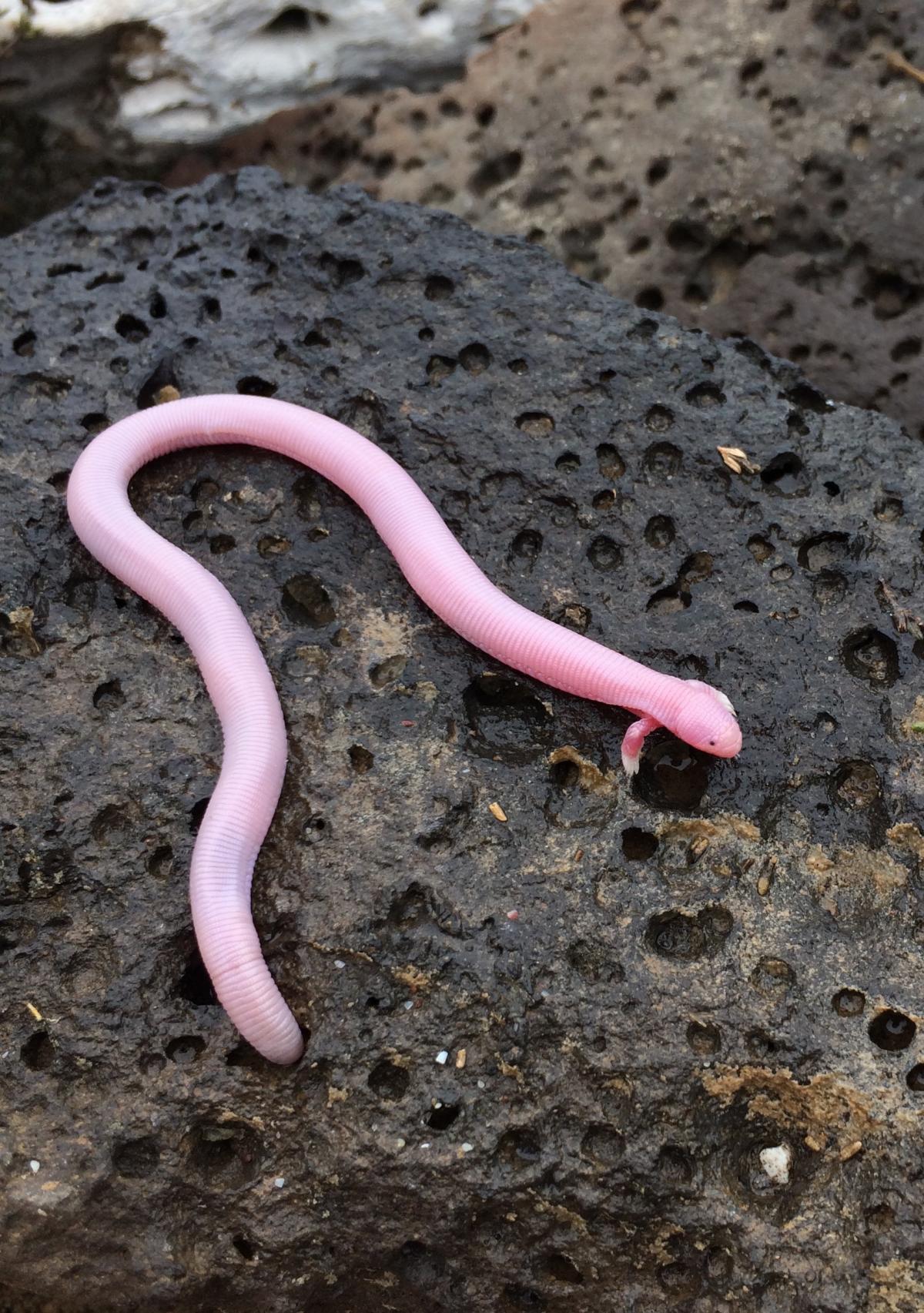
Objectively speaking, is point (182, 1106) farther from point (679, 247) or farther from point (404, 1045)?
point (679, 247)

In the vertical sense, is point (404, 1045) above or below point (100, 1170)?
above

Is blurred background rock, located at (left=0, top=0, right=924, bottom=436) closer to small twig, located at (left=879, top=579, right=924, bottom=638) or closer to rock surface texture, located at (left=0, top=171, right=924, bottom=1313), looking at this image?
rock surface texture, located at (left=0, top=171, right=924, bottom=1313)

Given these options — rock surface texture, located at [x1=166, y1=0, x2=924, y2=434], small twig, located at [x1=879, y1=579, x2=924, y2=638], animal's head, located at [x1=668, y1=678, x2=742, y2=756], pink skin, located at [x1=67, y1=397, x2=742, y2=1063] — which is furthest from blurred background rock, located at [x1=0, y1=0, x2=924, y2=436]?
animal's head, located at [x1=668, y1=678, x2=742, y2=756]

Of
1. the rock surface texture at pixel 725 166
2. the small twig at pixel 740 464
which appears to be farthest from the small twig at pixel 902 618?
the rock surface texture at pixel 725 166

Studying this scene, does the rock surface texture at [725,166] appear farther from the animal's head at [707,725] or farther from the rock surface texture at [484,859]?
the animal's head at [707,725]

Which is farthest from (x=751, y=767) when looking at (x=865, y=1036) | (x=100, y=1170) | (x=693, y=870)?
(x=100, y=1170)

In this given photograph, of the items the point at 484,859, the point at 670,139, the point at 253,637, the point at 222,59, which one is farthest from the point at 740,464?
the point at 222,59
